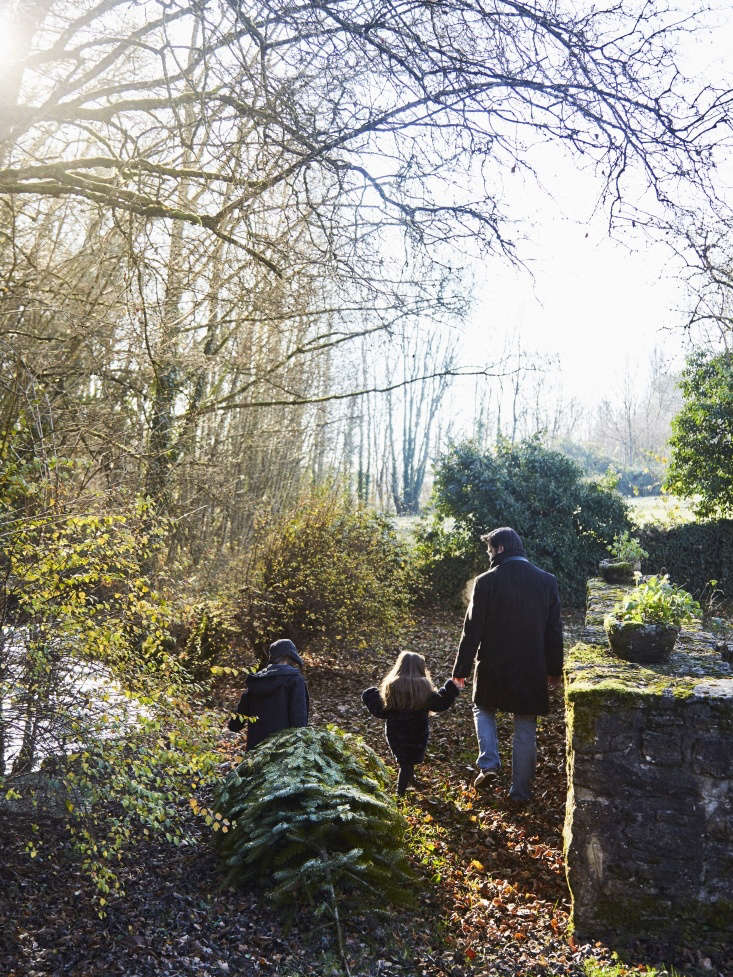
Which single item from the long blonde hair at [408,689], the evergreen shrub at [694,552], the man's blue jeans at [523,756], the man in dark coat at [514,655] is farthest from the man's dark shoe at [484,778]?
the evergreen shrub at [694,552]

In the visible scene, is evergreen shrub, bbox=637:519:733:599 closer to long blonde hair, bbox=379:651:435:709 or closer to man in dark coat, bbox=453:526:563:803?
man in dark coat, bbox=453:526:563:803

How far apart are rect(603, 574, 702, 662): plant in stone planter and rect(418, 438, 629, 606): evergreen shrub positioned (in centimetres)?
845

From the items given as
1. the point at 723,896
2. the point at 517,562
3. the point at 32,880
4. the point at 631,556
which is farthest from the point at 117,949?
the point at 631,556

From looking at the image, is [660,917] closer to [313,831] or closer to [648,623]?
[648,623]

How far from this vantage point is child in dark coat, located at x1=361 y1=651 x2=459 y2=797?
552 cm

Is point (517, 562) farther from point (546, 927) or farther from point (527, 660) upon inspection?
point (546, 927)

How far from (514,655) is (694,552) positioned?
927cm

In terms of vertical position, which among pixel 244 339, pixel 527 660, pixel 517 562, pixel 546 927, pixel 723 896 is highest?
pixel 244 339

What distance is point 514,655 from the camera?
18.6 ft

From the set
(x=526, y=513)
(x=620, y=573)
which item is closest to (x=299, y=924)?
(x=620, y=573)

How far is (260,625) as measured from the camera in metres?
8.66

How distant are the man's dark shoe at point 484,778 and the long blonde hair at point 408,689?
0.77 metres

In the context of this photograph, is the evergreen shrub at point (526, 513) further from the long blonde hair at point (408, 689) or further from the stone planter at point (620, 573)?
the long blonde hair at point (408, 689)

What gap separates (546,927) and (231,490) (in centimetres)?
725
